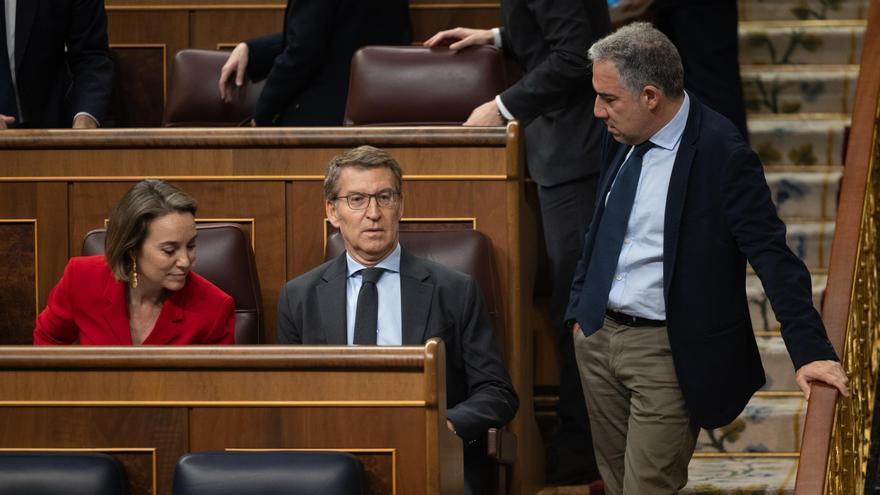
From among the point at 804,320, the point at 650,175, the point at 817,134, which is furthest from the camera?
the point at 817,134

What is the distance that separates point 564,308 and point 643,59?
863 millimetres

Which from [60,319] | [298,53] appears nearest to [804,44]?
[298,53]

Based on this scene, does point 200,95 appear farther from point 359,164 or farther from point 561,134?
point 359,164

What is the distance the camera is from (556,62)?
2.92 m

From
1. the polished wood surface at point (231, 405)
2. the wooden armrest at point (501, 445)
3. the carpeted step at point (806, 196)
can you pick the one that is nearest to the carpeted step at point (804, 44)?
the carpeted step at point (806, 196)

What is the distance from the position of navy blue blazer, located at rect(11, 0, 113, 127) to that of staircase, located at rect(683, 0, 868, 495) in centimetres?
164

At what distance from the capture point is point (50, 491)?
1.87 m

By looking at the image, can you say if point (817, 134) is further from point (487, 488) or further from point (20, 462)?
point (20, 462)

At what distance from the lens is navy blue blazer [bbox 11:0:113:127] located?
3299 millimetres

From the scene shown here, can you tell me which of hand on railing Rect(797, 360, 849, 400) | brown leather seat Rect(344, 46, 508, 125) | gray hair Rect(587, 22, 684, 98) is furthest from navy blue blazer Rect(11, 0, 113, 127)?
hand on railing Rect(797, 360, 849, 400)

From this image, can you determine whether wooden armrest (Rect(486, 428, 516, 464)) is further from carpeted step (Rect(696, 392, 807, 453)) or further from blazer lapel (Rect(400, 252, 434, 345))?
carpeted step (Rect(696, 392, 807, 453))

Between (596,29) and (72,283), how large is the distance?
1.21 meters

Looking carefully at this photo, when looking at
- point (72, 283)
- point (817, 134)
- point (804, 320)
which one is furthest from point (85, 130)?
point (817, 134)

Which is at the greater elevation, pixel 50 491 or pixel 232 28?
pixel 232 28
